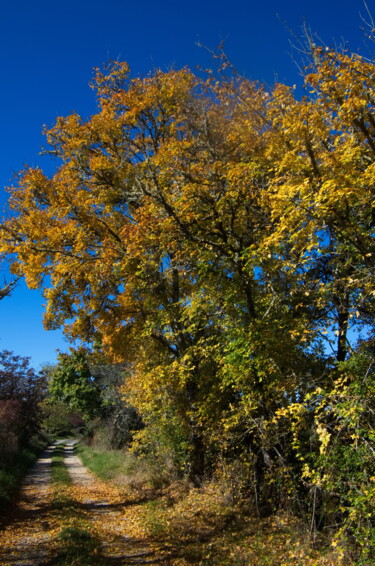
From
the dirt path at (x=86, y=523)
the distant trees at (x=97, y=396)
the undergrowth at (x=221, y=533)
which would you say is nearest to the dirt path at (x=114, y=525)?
the dirt path at (x=86, y=523)

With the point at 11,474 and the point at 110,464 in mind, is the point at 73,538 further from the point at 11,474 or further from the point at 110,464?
the point at 110,464

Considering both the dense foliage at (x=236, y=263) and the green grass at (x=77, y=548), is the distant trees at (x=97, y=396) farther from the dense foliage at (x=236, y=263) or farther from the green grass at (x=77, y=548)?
the green grass at (x=77, y=548)

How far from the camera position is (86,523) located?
968 cm

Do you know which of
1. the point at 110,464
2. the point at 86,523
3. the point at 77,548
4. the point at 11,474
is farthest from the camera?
the point at 110,464

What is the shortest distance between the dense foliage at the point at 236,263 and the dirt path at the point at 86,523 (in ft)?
9.01

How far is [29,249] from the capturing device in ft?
36.0

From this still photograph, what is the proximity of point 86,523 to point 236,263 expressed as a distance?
7.86m

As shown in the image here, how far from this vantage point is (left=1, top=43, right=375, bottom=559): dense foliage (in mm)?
6129

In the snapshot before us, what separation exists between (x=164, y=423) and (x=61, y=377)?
21714mm

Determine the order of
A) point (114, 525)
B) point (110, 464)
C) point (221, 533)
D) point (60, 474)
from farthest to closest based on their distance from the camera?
point (110, 464)
point (60, 474)
point (114, 525)
point (221, 533)

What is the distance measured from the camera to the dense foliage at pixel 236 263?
6129mm

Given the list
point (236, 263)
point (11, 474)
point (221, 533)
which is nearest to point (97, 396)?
→ point (11, 474)

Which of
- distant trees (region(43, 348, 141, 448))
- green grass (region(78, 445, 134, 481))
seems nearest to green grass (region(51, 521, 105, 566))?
Result: green grass (region(78, 445, 134, 481))

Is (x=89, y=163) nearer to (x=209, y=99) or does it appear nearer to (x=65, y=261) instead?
(x=65, y=261)
